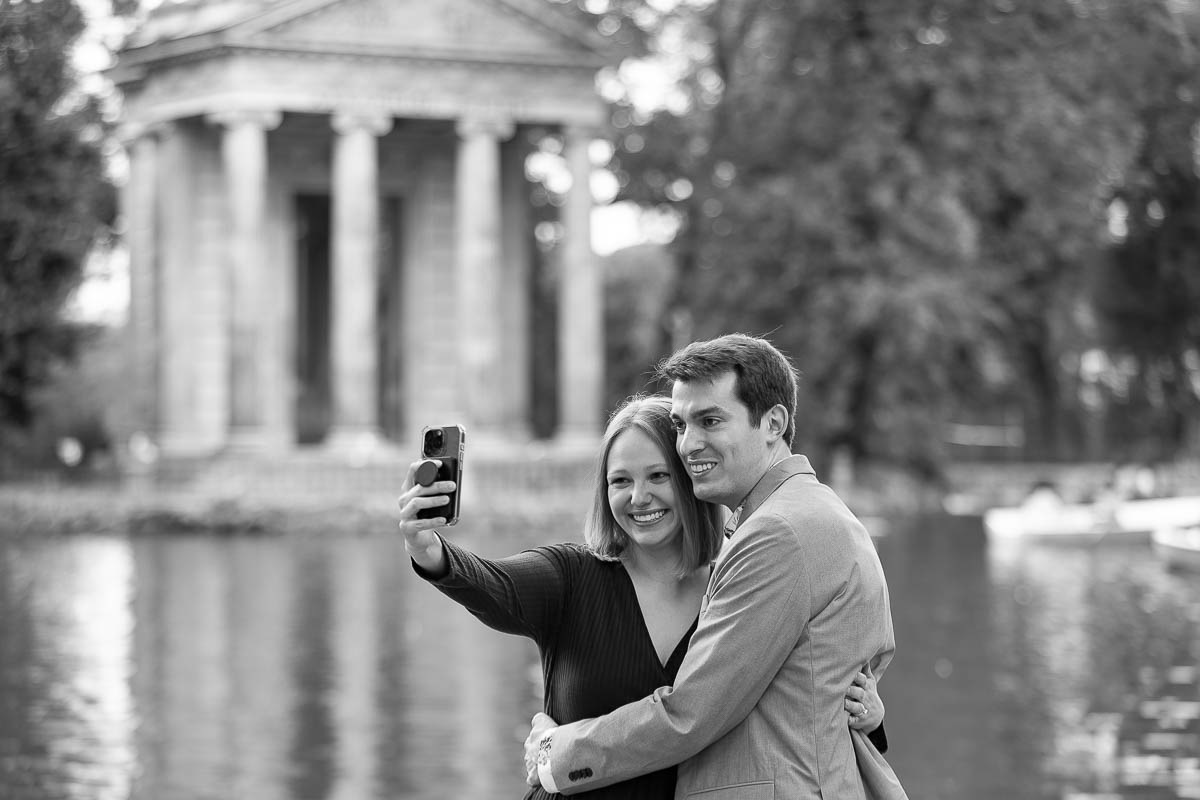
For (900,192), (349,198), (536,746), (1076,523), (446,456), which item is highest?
(349,198)

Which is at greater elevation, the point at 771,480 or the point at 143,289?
the point at 143,289

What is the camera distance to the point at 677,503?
4.73 m

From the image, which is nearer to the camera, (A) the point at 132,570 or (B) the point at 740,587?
(B) the point at 740,587

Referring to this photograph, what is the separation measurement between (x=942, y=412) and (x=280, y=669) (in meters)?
28.8

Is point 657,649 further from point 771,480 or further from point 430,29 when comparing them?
point 430,29

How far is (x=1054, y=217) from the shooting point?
39.2 meters

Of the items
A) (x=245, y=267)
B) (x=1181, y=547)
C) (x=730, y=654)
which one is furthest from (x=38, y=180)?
(x=245, y=267)

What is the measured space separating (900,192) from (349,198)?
1247 cm

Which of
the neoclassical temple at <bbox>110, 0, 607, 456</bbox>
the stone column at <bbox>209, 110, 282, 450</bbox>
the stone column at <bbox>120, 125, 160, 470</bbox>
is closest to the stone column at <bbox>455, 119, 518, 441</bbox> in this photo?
the neoclassical temple at <bbox>110, 0, 607, 456</bbox>

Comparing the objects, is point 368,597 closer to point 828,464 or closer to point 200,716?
point 200,716

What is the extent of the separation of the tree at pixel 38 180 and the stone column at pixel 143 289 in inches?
715

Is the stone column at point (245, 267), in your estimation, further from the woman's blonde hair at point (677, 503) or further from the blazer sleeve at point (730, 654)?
the blazer sleeve at point (730, 654)

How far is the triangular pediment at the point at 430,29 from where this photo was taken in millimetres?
40031

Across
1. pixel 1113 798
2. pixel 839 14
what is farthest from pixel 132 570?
pixel 839 14
